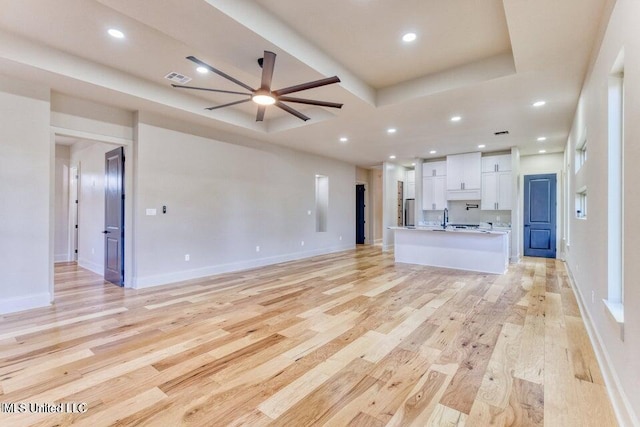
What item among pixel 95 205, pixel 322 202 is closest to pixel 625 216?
pixel 322 202

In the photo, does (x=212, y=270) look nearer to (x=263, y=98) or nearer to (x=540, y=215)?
(x=263, y=98)

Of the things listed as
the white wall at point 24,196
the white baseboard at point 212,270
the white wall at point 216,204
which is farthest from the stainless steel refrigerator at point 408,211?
the white wall at point 24,196

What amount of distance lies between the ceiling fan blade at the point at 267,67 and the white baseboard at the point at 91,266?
5.29 meters

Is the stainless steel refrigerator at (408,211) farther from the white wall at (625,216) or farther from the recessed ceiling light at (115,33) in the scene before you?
Result: the recessed ceiling light at (115,33)

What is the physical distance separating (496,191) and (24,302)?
30.0ft

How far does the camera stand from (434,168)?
867 centimetres

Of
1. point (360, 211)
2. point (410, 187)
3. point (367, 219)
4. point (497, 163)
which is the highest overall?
point (497, 163)

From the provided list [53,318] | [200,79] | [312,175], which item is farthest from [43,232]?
[312,175]

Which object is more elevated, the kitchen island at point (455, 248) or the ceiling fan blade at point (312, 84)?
the ceiling fan blade at point (312, 84)

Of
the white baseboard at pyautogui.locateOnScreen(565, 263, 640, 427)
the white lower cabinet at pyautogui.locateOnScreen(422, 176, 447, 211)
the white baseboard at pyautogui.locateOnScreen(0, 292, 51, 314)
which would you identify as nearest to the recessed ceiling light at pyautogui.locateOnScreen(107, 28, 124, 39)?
the white baseboard at pyautogui.locateOnScreen(0, 292, 51, 314)

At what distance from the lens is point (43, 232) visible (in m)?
3.88

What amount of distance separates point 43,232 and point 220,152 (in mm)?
2983

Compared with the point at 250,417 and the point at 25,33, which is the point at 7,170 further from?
the point at 250,417

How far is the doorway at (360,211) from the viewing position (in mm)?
10828
